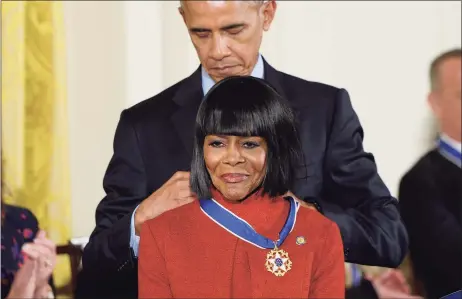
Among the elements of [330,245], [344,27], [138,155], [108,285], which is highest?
[344,27]

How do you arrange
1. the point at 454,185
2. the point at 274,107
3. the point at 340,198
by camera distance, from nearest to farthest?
the point at 274,107 < the point at 340,198 < the point at 454,185

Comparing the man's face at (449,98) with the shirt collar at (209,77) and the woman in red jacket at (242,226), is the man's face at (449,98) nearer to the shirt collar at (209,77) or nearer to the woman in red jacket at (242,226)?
the shirt collar at (209,77)

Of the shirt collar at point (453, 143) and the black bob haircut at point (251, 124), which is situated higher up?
the black bob haircut at point (251, 124)

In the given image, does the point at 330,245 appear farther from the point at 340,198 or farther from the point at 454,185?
the point at 454,185

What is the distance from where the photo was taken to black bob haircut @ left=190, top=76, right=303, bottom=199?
57.7 inches

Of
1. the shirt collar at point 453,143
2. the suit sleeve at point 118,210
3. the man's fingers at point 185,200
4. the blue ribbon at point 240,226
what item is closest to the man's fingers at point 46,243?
the suit sleeve at point 118,210

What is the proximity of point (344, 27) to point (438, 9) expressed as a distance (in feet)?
0.80

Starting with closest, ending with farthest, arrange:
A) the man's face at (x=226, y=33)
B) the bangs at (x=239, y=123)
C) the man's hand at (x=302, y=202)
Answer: the bangs at (x=239, y=123) → the man's hand at (x=302, y=202) → the man's face at (x=226, y=33)

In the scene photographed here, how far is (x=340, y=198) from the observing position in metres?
1.77

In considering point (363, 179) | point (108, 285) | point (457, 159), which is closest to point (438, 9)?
point (457, 159)

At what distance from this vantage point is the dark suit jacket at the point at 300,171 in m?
1.75

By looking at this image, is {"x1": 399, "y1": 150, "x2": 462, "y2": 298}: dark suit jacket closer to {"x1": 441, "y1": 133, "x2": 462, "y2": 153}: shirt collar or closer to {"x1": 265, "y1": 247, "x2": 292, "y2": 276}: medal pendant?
{"x1": 441, "y1": 133, "x2": 462, "y2": 153}: shirt collar

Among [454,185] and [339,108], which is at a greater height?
[339,108]

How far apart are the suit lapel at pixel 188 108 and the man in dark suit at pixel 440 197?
0.55 m
